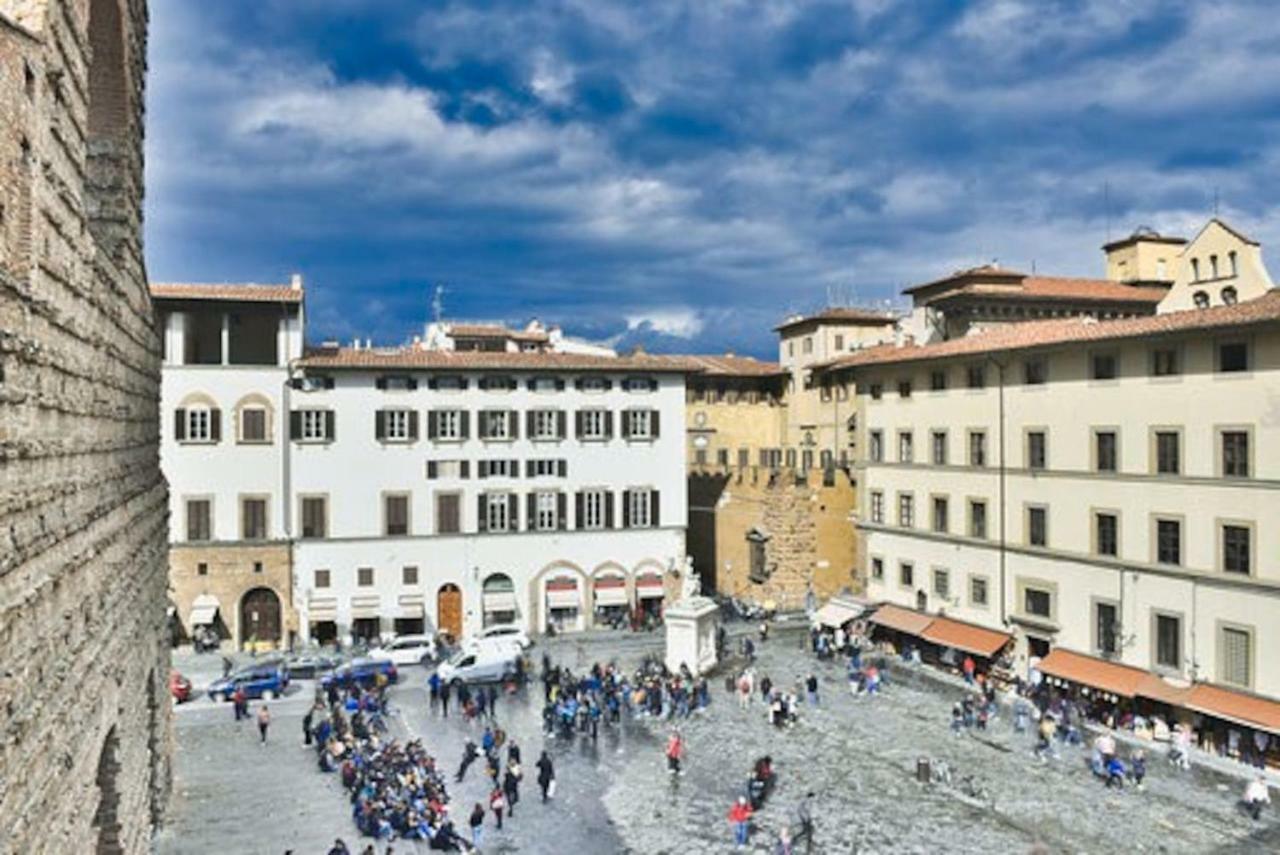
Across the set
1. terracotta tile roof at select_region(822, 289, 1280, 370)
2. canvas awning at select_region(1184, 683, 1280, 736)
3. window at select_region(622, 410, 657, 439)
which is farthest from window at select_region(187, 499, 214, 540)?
canvas awning at select_region(1184, 683, 1280, 736)

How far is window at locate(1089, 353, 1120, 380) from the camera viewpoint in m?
30.5

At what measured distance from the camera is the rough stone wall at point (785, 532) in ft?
156

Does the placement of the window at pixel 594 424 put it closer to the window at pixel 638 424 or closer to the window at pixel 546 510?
the window at pixel 638 424

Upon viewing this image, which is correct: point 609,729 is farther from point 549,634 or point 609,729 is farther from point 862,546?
point 862,546

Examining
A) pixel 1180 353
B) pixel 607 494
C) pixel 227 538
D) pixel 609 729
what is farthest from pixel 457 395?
pixel 1180 353

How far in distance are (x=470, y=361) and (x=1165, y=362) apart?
25.1m

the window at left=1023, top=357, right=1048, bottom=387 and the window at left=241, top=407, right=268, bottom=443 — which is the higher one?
the window at left=1023, top=357, right=1048, bottom=387

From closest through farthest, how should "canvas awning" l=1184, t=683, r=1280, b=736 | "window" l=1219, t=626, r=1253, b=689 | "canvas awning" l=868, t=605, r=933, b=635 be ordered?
"canvas awning" l=1184, t=683, r=1280, b=736 < "window" l=1219, t=626, r=1253, b=689 < "canvas awning" l=868, t=605, r=933, b=635

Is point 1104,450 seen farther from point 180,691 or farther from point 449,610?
point 180,691

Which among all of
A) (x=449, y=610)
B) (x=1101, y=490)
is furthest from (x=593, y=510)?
(x=1101, y=490)

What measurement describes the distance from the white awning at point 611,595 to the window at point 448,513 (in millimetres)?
6454

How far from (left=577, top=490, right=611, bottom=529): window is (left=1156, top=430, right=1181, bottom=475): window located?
2160 centimetres

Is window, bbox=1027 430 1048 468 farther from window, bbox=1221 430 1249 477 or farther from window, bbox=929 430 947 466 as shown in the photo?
window, bbox=1221 430 1249 477

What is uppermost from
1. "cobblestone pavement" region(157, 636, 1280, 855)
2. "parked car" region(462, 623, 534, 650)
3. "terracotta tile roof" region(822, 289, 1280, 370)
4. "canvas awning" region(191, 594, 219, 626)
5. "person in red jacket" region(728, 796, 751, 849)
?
"terracotta tile roof" region(822, 289, 1280, 370)
